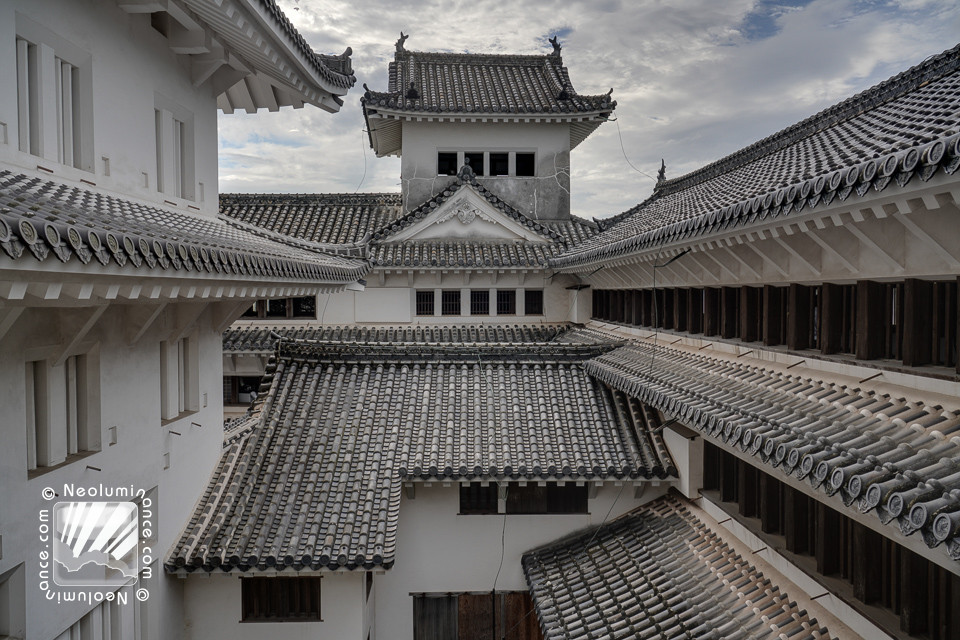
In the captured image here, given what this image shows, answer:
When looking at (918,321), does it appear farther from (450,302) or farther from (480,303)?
(450,302)

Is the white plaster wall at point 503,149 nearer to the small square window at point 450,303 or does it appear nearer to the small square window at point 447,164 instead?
the small square window at point 447,164

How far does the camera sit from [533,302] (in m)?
19.0

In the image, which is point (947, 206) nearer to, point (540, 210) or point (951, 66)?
point (951, 66)

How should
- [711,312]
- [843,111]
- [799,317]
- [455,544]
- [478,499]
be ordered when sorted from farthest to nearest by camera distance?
[478,499]
[455,544]
[843,111]
[711,312]
[799,317]

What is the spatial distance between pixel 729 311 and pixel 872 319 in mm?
3079

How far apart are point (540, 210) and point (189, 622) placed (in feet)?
52.8

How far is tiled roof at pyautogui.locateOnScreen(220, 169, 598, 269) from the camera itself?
17.8 m

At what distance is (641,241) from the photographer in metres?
9.58

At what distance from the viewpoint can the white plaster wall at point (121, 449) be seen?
17.0 ft

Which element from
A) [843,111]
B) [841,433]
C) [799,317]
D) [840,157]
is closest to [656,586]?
[799,317]

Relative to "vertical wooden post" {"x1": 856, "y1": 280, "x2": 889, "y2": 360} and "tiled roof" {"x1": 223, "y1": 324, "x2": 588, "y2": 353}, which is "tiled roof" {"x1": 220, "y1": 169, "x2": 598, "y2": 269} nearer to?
"tiled roof" {"x1": 223, "y1": 324, "x2": 588, "y2": 353}

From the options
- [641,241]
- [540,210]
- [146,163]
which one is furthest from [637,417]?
[540,210]

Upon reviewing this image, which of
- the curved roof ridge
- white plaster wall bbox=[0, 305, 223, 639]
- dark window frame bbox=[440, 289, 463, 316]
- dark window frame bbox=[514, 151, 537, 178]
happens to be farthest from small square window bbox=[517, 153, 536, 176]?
white plaster wall bbox=[0, 305, 223, 639]

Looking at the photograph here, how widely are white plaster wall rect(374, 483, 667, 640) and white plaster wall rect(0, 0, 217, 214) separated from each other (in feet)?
21.4
